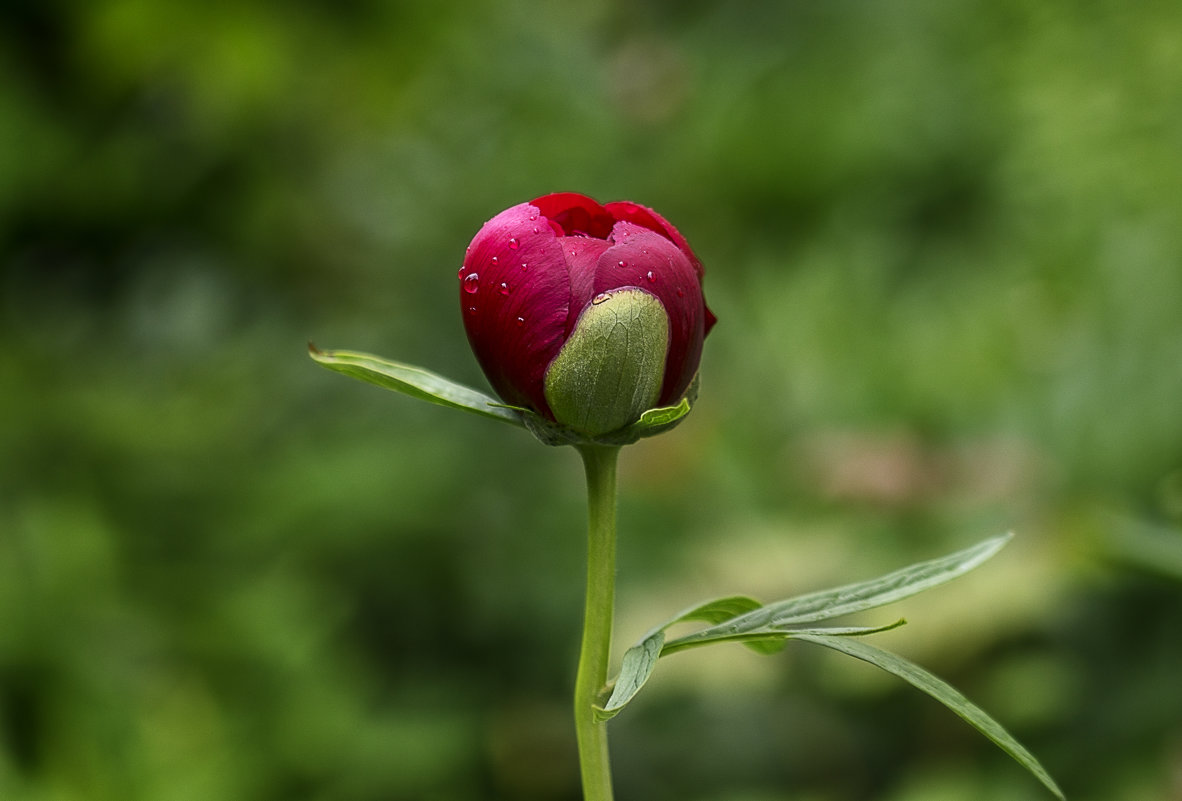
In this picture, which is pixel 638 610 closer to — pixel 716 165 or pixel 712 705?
pixel 712 705

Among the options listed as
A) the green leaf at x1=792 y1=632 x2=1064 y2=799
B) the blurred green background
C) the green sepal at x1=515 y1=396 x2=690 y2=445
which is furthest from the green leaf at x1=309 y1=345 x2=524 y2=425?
the blurred green background

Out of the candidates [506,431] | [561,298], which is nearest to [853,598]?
[561,298]

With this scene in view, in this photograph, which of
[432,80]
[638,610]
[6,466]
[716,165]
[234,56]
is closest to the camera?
[638,610]

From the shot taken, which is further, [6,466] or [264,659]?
[6,466]

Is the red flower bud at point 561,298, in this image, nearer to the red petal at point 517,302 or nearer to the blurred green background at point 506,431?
the red petal at point 517,302

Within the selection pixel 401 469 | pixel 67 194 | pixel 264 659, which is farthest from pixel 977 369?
pixel 67 194

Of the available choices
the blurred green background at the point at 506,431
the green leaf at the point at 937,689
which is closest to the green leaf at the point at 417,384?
the green leaf at the point at 937,689

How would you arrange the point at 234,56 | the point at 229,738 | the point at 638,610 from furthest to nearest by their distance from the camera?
the point at 234,56, the point at 638,610, the point at 229,738

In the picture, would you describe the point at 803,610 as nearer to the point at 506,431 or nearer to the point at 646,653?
the point at 646,653
